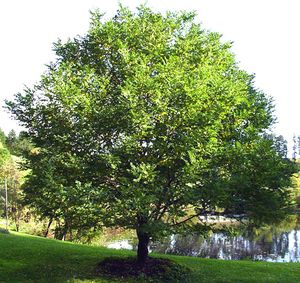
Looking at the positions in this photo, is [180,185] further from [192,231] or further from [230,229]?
[230,229]

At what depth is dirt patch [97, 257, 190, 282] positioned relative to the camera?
19.4 m

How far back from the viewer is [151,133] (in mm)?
16828

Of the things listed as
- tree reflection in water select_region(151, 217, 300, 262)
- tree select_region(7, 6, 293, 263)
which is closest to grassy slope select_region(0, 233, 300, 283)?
tree select_region(7, 6, 293, 263)

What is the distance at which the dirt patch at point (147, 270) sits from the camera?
1938 centimetres

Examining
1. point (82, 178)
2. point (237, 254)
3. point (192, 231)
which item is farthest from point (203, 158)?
point (237, 254)

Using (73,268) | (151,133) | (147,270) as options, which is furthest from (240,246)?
(151,133)

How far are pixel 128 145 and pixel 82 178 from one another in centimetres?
340

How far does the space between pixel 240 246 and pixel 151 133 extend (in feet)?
152

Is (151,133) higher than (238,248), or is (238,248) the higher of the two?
(151,133)

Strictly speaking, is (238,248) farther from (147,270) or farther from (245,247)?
(147,270)

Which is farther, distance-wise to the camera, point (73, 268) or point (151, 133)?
point (73, 268)

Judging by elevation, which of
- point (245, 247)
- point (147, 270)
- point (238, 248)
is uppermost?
point (245, 247)

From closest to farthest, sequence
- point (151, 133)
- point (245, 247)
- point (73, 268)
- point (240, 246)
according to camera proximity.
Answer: point (151, 133)
point (73, 268)
point (245, 247)
point (240, 246)

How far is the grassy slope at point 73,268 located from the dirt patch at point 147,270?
686 millimetres
